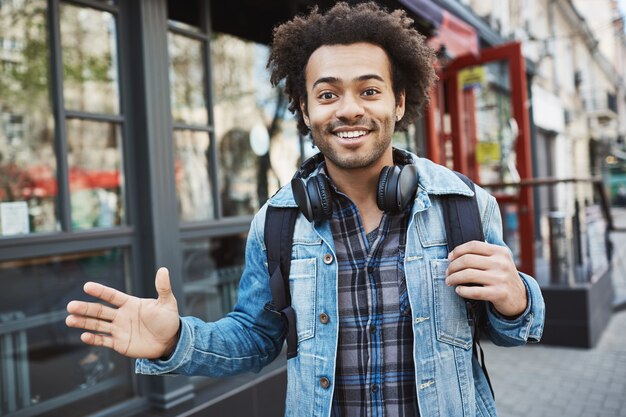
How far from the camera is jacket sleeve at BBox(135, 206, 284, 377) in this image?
58.7 inches

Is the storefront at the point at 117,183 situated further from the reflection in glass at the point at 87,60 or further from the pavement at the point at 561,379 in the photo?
the pavement at the point at 561,379

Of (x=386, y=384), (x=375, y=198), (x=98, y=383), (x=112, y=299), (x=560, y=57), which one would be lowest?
(x=98, y=383)

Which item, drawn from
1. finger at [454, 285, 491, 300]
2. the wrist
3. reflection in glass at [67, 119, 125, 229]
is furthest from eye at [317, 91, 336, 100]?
reflection in glass at [67, 119, 125, 229]

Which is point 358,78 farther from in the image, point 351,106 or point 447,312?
point 447,312

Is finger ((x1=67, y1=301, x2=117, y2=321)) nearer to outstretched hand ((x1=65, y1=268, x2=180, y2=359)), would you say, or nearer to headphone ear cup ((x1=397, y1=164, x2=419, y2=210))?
outstretched hand ((x1=65, y1=268, x2=180, y2=359))

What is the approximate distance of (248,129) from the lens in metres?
5.16

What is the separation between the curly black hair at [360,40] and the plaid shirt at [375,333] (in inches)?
23.3

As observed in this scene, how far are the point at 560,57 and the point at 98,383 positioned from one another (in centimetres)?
1873

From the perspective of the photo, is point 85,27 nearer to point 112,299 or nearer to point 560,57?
point 112,299

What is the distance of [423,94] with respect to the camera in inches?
79.0

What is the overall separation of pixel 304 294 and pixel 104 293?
0.57 m

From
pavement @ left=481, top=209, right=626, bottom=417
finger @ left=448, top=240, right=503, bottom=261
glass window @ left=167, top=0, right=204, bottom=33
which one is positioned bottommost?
pavement @ left=481, top=209, right=626, bottom=417

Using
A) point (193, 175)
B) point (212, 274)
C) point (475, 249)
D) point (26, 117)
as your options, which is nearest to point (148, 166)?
point (193, 175)

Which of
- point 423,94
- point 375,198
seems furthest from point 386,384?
point 423,94
